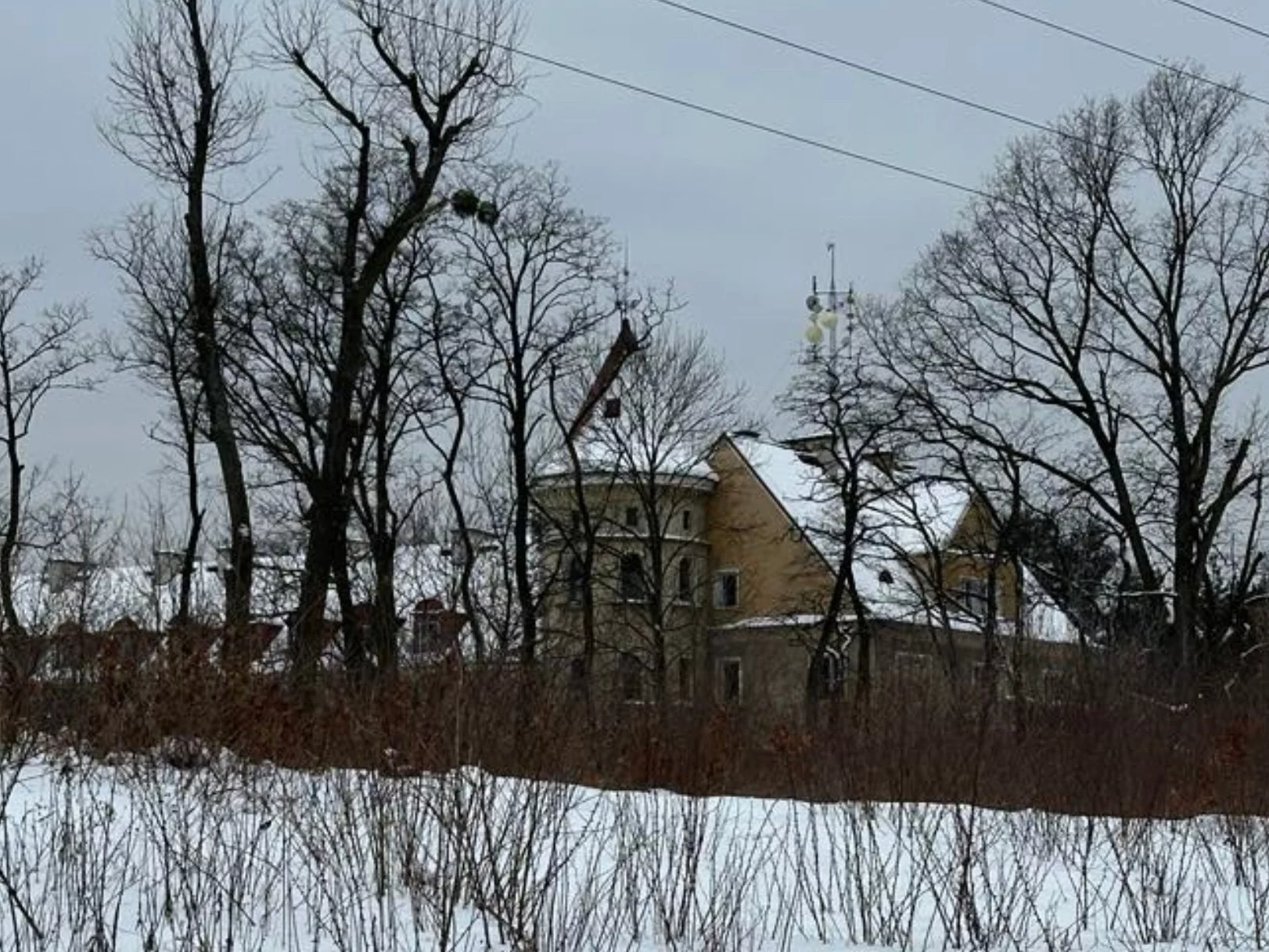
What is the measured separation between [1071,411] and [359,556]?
1639cm

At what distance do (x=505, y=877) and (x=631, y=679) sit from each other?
786 cm

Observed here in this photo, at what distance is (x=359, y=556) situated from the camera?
3253cm

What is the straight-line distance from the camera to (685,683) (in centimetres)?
1877

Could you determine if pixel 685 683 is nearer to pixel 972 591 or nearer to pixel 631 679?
pixel 631 679

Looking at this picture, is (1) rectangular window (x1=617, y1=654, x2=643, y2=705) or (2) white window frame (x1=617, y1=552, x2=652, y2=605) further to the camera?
(2) white window frame (x1=617, y1=552, x2=652, y2=605)

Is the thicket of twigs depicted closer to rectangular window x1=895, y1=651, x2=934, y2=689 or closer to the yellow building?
rectangular window x1=895, y1=651, x2=934, y2=689

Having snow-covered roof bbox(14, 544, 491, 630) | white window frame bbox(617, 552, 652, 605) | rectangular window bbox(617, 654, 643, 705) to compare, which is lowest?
rectangular window bbox(617, 654, 643, 705)

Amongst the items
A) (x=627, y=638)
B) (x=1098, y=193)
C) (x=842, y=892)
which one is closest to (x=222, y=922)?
(x=842, y=892)

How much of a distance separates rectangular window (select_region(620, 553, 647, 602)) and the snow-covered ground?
3437 cm

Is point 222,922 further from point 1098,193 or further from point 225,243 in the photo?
point 1098,193

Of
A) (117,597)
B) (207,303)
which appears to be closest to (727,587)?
(207,303)

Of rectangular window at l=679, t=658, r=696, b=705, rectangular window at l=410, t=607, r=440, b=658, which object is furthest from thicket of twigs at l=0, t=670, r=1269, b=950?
rectangular window at l=679, t=658, r=696, b=705

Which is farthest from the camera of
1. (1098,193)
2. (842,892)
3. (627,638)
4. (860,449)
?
(627,638)

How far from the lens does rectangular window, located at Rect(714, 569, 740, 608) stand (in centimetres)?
5647
